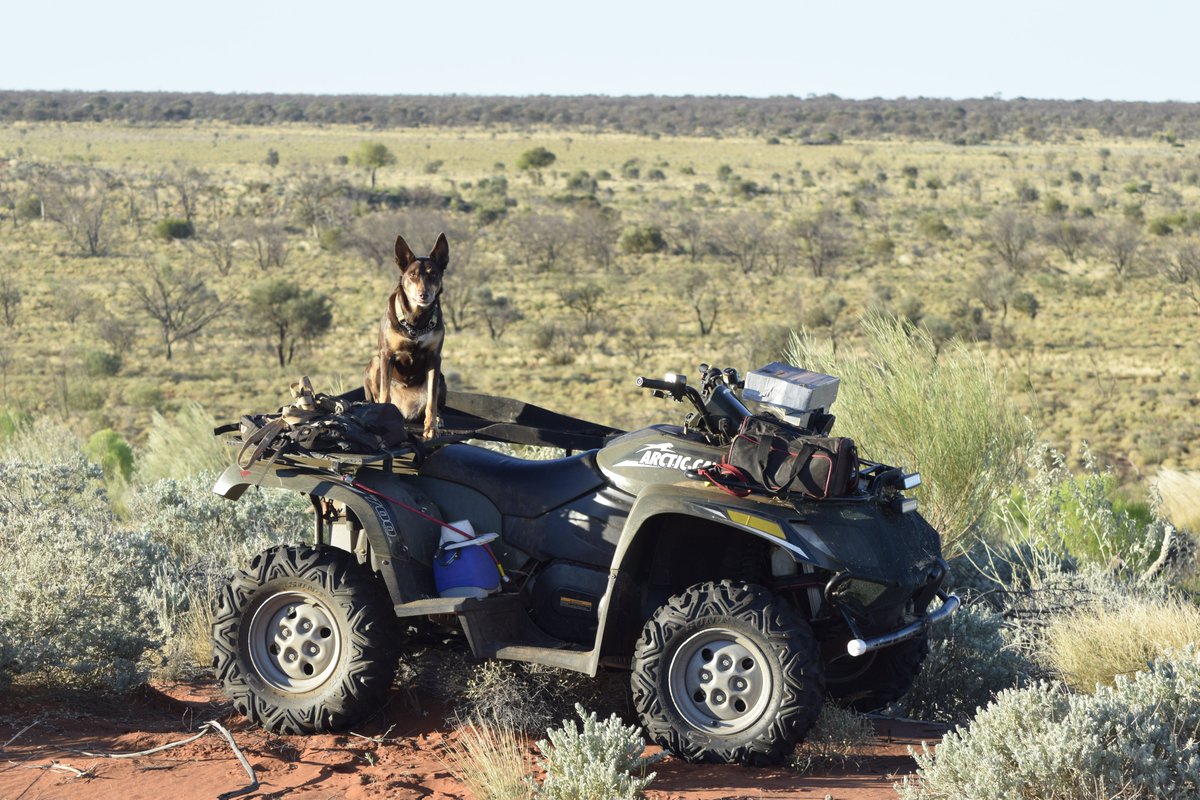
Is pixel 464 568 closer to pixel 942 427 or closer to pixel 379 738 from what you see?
pixel 379 738

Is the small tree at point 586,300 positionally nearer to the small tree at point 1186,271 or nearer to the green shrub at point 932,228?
the small tree at point 1186,271

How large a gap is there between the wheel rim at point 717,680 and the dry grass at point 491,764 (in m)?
0.65

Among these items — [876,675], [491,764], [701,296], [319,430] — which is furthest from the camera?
[701,296]

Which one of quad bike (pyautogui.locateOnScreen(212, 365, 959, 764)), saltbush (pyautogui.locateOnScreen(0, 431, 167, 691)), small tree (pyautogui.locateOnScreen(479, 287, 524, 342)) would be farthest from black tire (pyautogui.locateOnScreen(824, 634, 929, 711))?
small tree (pyautogui.locateOnScreen(479, 287, 524, 342))

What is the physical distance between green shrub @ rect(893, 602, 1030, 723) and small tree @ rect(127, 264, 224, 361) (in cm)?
2354

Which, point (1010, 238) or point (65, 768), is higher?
point (1010, 238)

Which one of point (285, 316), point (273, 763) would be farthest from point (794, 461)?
point (285, 316)

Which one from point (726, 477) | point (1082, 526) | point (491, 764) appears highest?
point (726, 477)

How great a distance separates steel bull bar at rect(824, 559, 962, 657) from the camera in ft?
16.0

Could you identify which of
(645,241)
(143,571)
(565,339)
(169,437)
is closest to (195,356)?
(565,339)

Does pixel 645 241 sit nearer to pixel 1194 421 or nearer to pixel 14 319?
pixel 14 319

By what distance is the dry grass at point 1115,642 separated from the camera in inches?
256

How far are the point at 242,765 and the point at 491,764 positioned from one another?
107 cm

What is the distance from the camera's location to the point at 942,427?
9477mm
